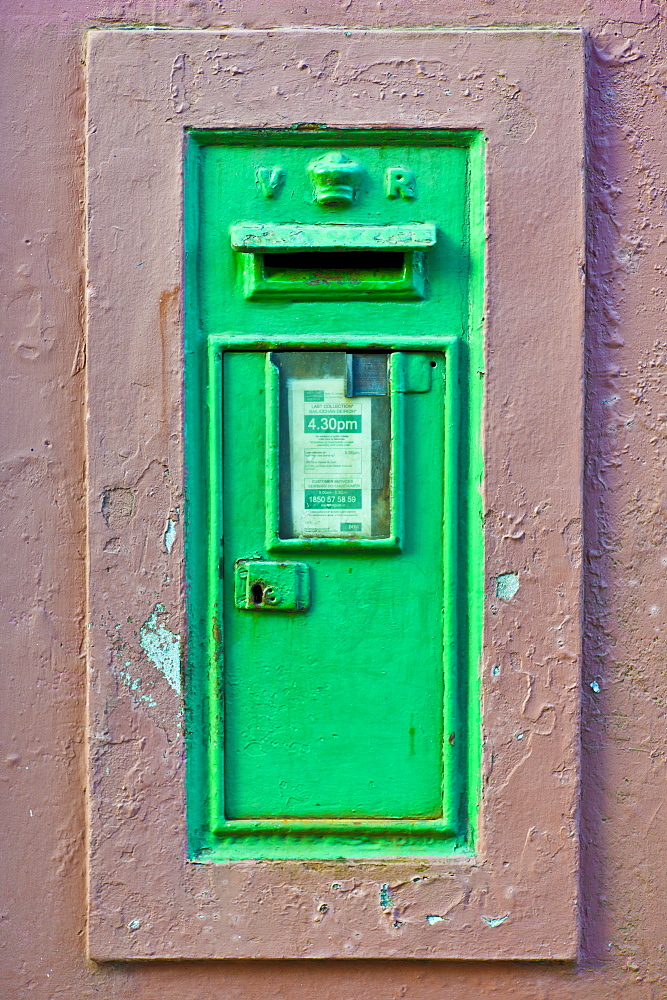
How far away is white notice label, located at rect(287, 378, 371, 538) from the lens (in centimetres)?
181

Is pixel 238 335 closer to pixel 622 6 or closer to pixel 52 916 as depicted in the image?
pixel 622 6

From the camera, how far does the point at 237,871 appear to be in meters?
1.82

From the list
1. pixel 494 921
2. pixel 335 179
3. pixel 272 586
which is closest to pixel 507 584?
pixel 272 586

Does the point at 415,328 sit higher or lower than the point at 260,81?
lower

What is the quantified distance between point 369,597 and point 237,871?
2.37 ft

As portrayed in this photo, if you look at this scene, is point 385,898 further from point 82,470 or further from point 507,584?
point 82,470

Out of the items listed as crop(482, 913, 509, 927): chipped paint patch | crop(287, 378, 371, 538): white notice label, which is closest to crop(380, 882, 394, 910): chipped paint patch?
crop(482, 913, 509, 927): chipped paint patch

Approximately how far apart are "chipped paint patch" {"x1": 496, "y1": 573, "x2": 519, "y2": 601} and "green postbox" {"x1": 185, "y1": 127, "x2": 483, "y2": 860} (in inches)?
2.2

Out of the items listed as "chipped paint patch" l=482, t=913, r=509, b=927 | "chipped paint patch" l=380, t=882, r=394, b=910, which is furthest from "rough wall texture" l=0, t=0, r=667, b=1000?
"chipped paint patch" l=380, t=882, r=394, b=910

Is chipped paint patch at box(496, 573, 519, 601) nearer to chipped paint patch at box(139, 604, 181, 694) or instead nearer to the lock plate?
the lock plate

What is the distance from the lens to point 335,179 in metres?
1.79

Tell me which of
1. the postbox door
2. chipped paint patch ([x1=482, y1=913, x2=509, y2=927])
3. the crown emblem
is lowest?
chipped paint patch ([x1=482, y1=913, x2=509, y2=927])

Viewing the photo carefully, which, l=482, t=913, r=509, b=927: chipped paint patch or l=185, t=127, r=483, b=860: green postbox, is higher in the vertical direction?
l=185, t=127, r=483, b=860: green postbox

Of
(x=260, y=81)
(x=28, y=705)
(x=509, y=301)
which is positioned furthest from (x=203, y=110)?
(x=28, y=705)
